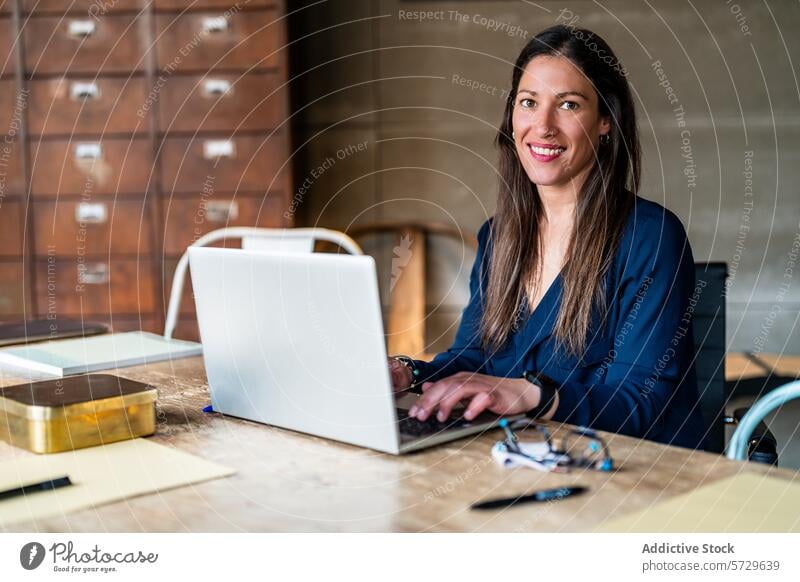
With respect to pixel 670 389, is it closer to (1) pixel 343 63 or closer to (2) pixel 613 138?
(2) pixel 613 138

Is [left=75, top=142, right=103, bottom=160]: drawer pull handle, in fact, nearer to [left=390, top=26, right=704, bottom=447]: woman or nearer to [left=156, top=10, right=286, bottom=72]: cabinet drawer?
[left=156, top=10, right=286, bottom=72]: cabinet drawer

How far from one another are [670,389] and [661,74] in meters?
2.34

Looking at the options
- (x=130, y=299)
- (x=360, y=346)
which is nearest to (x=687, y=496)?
(x=360, y=346)

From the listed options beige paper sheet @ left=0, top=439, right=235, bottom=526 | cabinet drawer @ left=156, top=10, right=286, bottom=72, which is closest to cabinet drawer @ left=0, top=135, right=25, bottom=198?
cabinet drawer @ left=156, top=10, right=286, bottom=72

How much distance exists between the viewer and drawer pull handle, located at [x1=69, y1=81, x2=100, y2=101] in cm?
315

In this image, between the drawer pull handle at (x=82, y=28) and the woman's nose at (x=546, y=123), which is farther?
the drawer pull handle at (x=82, y=28)

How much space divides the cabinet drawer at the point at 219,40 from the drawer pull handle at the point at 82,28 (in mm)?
236

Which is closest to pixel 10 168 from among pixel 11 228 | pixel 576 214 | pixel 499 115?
pixel 11 228

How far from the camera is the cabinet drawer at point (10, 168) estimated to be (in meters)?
3.18

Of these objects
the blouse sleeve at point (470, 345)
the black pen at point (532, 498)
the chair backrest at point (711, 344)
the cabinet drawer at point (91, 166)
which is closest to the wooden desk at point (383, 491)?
the black pen at point (532, 498)

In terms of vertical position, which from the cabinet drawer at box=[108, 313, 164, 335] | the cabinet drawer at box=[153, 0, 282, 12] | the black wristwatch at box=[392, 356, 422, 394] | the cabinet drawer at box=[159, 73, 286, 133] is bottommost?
the cabinet drawer at box=[108, 313, 164, 335]

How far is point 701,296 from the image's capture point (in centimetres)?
151

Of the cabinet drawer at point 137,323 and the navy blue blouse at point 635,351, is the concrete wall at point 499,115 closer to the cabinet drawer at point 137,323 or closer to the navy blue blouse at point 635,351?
the cabinet drawer at point 137,323

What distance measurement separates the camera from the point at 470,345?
160 cm
